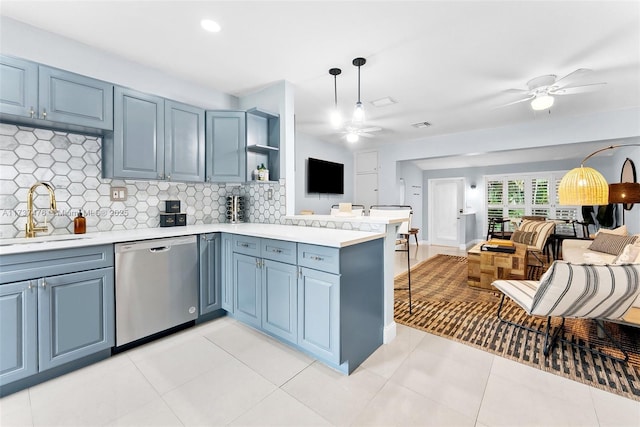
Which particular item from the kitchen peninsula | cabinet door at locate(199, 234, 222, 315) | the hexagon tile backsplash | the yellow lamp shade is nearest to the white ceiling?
the hexagon tile backsplash

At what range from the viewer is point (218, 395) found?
1.70 m

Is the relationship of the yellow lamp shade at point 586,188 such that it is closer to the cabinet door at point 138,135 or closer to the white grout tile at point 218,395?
the white grout tile at point 218,395

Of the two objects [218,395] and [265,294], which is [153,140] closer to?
[265,294]

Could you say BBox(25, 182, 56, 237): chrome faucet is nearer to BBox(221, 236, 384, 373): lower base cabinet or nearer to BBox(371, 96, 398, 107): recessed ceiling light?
BBox(221, 236, 384, 373): lower base cabinet

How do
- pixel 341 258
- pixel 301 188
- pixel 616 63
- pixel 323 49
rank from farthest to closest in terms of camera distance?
pixel 301 188 → pixel 616 63 → pixel 323 49 → pixel 341 258

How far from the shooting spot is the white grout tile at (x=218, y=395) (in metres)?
1.54

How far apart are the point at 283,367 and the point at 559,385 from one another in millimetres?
1824

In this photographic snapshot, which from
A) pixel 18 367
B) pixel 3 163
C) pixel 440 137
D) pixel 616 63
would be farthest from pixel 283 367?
pixel 440 137

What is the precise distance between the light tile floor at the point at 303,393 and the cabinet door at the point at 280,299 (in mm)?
187

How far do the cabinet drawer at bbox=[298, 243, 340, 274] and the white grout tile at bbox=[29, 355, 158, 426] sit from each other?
123 centimetres

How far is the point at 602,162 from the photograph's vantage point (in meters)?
6.42

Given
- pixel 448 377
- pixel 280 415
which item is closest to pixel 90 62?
pixel 280 415

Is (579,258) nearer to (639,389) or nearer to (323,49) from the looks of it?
(639,389)

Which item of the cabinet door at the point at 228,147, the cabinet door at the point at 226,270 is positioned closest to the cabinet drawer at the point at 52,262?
the cabinet door at the point at 226,270
